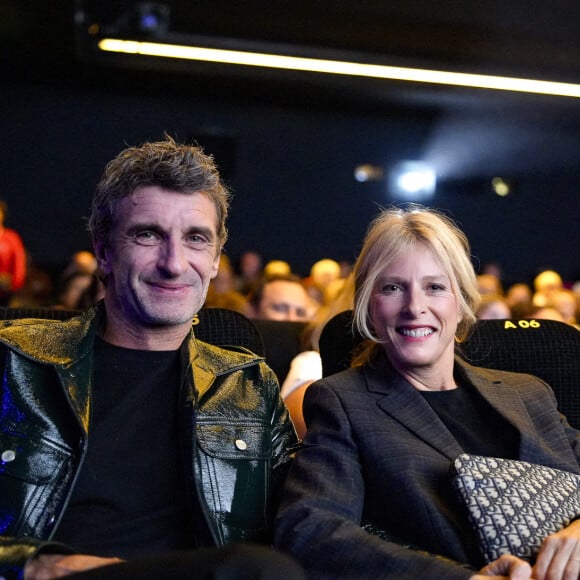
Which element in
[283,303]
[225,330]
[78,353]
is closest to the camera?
[78,353]

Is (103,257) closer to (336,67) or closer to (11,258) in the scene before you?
(11,258)

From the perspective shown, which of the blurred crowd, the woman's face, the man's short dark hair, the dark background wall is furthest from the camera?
the dark background wall

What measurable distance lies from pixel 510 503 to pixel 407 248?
61 centimetres

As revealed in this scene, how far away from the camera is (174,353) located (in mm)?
1892

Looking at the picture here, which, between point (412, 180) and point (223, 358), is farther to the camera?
point (412, 180)

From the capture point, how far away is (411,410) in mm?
1920

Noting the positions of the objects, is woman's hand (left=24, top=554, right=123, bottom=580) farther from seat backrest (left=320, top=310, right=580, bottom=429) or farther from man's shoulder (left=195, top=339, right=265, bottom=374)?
seat backrest (left=320, top=310, right=580, bottom=429)

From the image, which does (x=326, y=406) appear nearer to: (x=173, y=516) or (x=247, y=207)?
(x=173, y=516)

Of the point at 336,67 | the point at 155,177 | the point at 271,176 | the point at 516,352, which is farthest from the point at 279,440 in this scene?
the point at 271,176

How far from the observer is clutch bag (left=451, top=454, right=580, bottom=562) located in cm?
164

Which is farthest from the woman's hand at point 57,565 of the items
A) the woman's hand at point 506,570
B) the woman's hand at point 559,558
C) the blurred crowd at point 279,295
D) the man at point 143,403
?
the blurred crowd at point 279,295

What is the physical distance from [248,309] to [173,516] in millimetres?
2474

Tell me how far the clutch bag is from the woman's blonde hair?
43cm

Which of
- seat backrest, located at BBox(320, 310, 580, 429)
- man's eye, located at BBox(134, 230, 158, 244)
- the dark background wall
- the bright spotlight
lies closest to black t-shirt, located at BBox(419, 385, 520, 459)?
seat backrest, located at BBox(320, 310, 580, 429)
